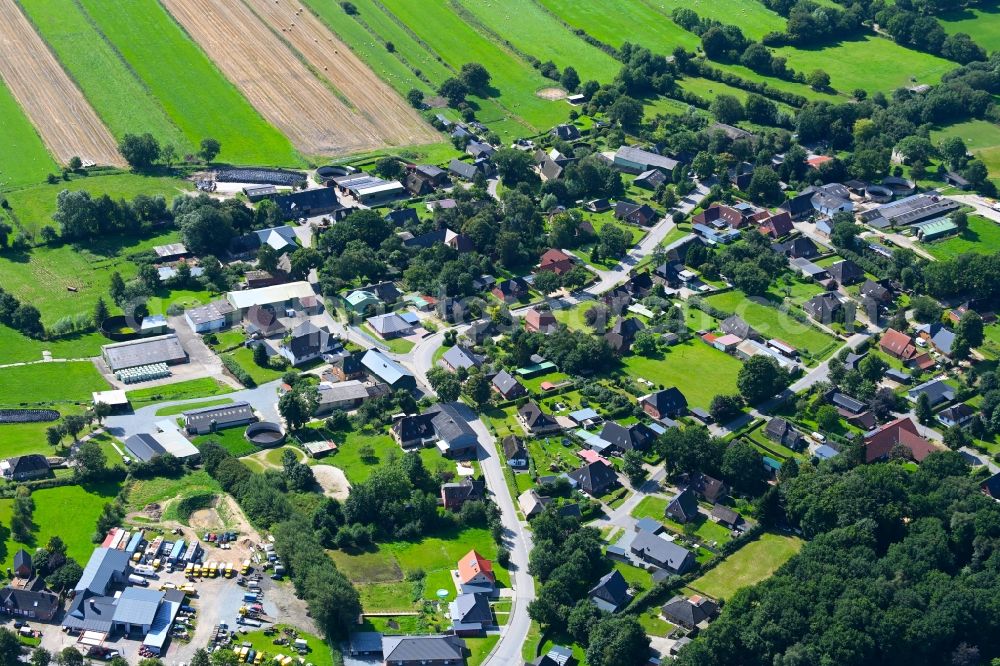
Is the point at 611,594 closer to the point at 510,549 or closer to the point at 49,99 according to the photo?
the point at 510,549

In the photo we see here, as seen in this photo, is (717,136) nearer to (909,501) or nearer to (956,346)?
(956,346)

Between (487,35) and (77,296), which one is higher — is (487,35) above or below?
above

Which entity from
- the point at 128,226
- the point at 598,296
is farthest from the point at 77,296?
the point at 598,296

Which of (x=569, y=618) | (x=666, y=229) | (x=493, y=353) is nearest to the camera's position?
(x=569, y=618)

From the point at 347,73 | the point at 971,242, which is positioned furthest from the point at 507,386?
the point at 347,73

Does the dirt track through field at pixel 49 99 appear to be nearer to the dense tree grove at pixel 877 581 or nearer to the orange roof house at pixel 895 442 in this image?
the orange roof house at pixel 895 442

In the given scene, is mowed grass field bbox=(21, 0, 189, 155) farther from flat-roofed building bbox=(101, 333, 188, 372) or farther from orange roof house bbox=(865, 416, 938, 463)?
orange roof house bbox=(865, 416, 938, 463)
